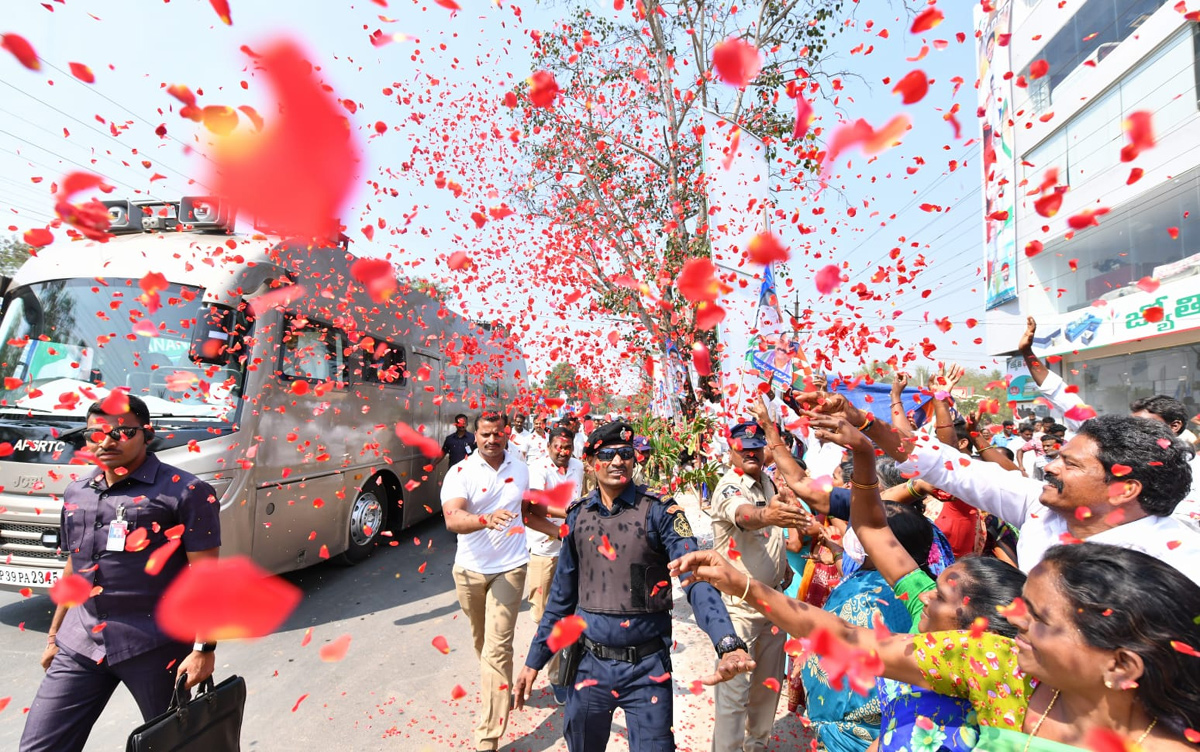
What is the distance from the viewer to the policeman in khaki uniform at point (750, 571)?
10.7ft

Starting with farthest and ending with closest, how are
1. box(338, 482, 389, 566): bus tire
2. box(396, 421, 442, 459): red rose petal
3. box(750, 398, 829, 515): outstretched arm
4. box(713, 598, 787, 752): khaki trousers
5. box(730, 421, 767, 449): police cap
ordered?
1. box(396, 421, 442, 459): red rose petal
2. box(338, 482, 389, 566): bus tire
3. box(730, 421, 767, 449): police cap
4. box(713, 598, 787, 752): khaki trousers
5. box(750, 398, 829, 515): outstretched arm

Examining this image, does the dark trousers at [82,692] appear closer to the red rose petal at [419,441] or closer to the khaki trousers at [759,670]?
the khaki trousers at [759,670]

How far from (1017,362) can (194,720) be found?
30.0m

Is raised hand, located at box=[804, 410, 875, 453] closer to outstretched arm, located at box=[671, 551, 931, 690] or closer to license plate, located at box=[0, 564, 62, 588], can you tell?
outstretched arm, located at box=[671, 551, 931, 690]

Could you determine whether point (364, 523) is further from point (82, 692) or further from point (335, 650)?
point (82, 692)

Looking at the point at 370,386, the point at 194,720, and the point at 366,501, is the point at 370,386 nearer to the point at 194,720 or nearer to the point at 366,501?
the point at 366,501

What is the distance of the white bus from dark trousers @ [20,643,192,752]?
8.06ft

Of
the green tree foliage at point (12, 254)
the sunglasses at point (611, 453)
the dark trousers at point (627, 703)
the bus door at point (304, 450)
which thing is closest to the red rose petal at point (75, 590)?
the dark trousers at point (627, 703)

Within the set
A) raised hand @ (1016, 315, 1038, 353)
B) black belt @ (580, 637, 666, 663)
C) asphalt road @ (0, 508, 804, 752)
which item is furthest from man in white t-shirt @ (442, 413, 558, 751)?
raised hand @ (1016, 315, 1038, 353)

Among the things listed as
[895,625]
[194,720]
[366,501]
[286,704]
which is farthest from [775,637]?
[366,501]

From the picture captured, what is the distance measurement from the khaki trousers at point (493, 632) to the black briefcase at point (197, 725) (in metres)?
1.40

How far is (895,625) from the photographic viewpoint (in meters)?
2.49

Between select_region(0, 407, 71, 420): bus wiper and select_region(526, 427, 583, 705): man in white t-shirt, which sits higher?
select_region(0, 407, 71, 420): bus wiper

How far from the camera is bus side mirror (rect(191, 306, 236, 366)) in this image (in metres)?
5.32
